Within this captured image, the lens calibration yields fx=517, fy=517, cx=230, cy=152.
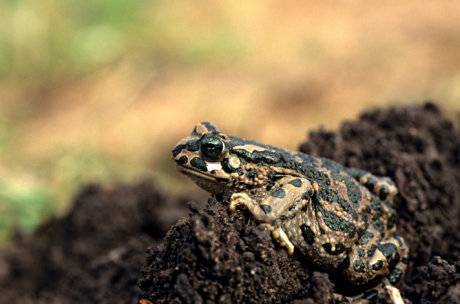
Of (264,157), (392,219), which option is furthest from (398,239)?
(264,157)

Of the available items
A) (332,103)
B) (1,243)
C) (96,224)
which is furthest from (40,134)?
(332,103)

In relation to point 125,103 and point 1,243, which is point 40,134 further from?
point 1,243

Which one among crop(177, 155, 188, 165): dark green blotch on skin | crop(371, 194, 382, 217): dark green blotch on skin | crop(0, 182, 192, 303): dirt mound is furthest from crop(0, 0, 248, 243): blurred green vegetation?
crop(371, 194, 382, 217): dark green blotch on skin

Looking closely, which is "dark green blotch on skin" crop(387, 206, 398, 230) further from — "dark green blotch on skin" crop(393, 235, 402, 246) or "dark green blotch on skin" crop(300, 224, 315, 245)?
"dark green blotch on skin" crop(300, 224, 315, 245)

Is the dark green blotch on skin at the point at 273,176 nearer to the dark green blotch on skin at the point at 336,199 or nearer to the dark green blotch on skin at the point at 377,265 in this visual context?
the dark green blotch on skin at the point at 336,199

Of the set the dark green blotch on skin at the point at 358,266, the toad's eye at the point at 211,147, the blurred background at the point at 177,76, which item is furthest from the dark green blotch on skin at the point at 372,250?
the blurred background at the point at 177,76
